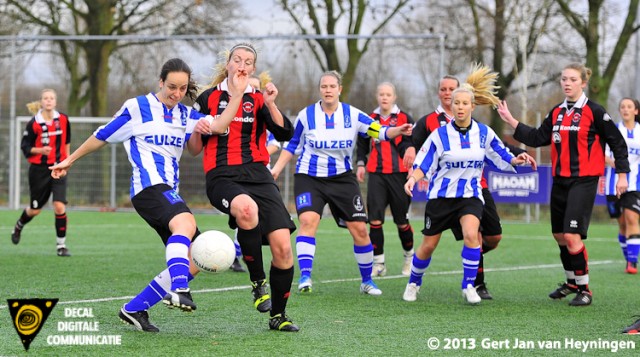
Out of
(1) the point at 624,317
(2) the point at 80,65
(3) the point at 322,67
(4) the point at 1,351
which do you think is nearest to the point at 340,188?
(1) the point at 624,317

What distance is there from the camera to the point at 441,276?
10547 millimetres

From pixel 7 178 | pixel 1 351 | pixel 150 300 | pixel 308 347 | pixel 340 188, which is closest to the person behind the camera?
pixel 1 351

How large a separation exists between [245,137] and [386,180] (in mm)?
4454

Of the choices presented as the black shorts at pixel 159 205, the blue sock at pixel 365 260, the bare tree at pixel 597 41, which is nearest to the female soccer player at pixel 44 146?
the blue sock at pixel 365 260

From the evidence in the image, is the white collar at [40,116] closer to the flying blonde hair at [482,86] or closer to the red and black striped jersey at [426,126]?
the red and black striped jersey at [426,126]

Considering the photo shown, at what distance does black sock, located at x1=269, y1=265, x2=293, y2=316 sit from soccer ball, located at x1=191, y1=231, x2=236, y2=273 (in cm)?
39

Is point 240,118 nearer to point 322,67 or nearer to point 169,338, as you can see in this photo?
point 169,338

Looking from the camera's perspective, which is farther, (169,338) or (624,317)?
(624,317)

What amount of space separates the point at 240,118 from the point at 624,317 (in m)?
3.40

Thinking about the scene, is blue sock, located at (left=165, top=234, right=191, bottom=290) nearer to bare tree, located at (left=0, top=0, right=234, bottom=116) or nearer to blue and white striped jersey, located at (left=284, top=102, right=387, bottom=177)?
blue and white striped jersey, located at (left=284, top=102, right=387, bottom=177)

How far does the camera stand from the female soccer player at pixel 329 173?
8.92 meters

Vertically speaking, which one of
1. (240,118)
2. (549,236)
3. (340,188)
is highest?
(240,118)

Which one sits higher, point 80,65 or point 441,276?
point 80,65

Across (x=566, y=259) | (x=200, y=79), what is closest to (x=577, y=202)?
(x=566, y=259)
